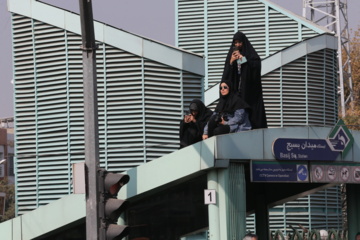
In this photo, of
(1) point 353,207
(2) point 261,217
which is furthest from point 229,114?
(1) point 353,207

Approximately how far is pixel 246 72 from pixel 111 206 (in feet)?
28.1

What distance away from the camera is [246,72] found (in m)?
20.8

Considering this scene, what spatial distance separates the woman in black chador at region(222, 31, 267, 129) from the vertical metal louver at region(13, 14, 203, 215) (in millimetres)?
6648

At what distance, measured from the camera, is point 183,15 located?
125ft

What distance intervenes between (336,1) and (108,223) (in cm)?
3984

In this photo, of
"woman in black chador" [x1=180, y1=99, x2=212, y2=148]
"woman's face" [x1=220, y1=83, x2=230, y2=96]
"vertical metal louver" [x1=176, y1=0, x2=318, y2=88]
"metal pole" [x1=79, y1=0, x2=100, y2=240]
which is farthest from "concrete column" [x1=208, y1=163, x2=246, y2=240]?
"vertical metal louver" [x1=176, y1=0, x2=318, y2=88]

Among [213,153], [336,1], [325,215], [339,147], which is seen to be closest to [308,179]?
[339,147]

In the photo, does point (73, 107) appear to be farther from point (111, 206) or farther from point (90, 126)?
point (111, 206)

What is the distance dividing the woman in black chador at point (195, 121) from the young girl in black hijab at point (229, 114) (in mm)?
781

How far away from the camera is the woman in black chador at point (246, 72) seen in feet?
68.0

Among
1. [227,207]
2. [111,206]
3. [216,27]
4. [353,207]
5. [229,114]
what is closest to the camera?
[111,206]

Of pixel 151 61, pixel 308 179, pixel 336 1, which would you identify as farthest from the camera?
pixel 336 1

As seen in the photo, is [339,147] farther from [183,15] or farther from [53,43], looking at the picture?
[183,15]

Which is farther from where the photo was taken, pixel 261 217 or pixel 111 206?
pixel 261 217
